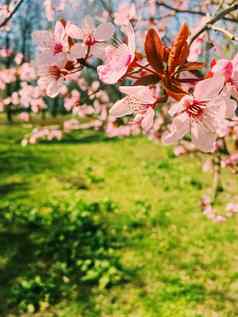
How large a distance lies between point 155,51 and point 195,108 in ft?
0.45

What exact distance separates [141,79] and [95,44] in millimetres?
230

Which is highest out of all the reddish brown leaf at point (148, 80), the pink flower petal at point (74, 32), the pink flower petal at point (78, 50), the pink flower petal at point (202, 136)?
the pink flower petal at point (74, 32)

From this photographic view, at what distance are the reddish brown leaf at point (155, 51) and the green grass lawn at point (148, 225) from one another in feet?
10.6

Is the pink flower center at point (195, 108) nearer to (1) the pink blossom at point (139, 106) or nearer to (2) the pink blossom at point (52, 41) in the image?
(1) the pink blossom at point (139, 106)

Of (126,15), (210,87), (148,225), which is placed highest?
(126,15)

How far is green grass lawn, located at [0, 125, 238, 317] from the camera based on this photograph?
3980 millimetres

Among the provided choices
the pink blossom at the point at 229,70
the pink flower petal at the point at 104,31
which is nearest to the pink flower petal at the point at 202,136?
the pink blossom at the point at 229,70

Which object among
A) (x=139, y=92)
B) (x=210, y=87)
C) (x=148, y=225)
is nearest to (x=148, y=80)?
(x=139, y=92)

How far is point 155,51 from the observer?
869 mm

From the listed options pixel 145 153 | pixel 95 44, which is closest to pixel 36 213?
pixel 95 44

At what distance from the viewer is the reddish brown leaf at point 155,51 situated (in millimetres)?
853

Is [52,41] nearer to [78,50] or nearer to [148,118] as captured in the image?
[78,50]

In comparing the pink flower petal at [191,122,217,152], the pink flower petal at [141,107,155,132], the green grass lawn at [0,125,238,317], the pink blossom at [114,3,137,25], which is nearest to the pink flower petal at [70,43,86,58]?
the pink blossom at [114,3,137,25]

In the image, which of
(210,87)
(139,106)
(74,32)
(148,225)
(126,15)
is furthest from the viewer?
(148,225)
